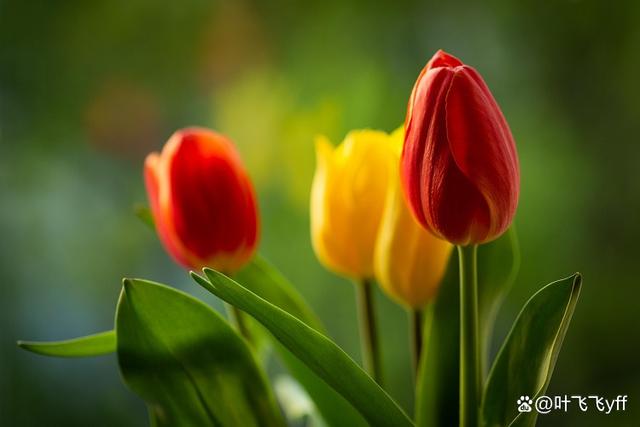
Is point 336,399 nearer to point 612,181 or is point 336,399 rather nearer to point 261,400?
point 261,400

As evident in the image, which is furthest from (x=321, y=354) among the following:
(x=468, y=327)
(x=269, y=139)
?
(x=269, y=139)

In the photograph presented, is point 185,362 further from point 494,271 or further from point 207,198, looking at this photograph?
point 494,271

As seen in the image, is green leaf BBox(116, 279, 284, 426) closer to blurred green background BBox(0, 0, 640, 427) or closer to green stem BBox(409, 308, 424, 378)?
green stem BBox(409, 308, 424, 378)

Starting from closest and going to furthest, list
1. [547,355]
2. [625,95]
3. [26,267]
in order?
[547,355] < [625,95] < [26,267]

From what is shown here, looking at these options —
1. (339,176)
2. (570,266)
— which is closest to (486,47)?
(570,266)

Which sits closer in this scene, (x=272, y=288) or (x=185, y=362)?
(x=185, y=362)

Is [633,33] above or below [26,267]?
above

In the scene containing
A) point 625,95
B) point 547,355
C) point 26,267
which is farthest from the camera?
point 26,267

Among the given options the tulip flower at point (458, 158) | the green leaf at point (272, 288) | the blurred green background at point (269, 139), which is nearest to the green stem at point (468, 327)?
the tulip flower at point (458, 158)
